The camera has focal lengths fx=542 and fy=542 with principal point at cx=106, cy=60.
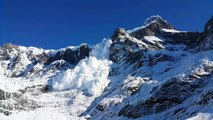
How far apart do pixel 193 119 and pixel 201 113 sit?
687cm

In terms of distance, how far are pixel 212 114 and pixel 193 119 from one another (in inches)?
271

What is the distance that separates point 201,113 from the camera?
198 meters

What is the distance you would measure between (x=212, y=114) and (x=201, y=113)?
6848mm

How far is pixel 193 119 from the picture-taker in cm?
19200

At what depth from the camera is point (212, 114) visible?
627ft
